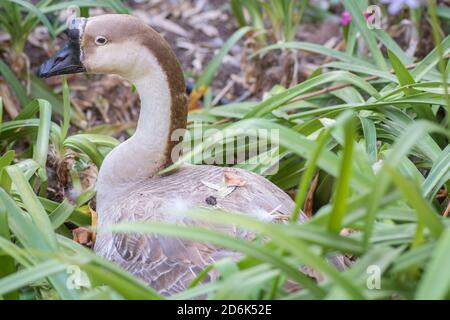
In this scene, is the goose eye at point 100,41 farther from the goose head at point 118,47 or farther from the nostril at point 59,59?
the nostril at point 59,59

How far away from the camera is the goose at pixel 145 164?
2424 mm

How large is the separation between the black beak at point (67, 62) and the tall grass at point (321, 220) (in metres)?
0.19

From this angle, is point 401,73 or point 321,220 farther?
point 401,73

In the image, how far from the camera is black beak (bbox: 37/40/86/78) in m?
2.72

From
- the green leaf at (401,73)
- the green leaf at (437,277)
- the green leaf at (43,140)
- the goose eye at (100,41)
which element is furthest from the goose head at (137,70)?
the green leaf at (437,277)

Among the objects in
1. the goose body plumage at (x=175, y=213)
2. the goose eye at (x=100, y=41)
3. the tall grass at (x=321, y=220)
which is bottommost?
the goose body plumage at (x=175, y=213)

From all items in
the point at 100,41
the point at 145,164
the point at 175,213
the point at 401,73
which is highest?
the point at 100,41

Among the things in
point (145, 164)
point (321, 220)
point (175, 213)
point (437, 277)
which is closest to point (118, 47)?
point (145, 164)

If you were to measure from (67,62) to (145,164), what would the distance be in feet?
1.36

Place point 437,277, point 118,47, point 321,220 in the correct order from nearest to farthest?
1. point 437,277
2. point 321,220
3. point 118,47

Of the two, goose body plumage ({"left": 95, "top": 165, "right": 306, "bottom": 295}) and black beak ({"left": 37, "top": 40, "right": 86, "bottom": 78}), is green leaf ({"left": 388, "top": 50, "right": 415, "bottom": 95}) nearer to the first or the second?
goose body plumage ({"left": 95, "top": 165, "right": 306, "bottom": 295})

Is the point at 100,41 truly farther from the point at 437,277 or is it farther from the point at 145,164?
the point at 437,277

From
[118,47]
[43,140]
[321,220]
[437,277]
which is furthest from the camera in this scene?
[43,140]

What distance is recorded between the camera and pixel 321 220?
5.71 ft
